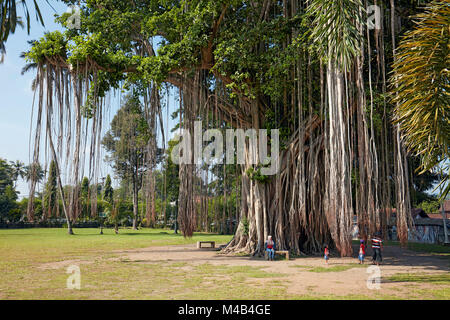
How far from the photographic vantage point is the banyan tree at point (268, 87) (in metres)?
6.13

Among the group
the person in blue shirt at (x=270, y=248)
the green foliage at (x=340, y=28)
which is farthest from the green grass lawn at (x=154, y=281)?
the green foliage at (x=340, y=28)

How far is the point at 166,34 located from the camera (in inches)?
397

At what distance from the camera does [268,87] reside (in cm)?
900

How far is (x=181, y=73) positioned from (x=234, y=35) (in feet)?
6.45

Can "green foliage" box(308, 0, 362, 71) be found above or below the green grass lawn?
above

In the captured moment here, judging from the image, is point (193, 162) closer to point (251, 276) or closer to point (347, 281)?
point (251, 276)

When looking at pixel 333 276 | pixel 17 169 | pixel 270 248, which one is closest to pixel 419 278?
pixel 333 276

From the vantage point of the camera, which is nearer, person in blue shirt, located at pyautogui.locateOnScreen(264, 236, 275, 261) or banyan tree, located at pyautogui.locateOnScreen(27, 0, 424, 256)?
banyan tree, located at pyautogui.locateOnScreen(27, 0, 424, 256)

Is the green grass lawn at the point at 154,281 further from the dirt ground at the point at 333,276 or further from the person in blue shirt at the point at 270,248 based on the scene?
the person in blue shirt at the point at 270,248

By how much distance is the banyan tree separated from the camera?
613 centimetres

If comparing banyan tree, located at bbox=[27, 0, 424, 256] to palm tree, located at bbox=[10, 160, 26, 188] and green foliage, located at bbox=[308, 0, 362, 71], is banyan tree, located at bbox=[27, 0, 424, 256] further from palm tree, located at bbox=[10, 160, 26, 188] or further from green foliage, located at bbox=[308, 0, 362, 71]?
palm tree, located at bbox=[10, 160, 26, 188]

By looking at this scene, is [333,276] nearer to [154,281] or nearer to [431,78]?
[154,281]

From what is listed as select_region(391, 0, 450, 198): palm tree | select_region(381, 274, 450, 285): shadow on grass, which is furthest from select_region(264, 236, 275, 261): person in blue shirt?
select_region(391, 0, 450, 198): palm tree
